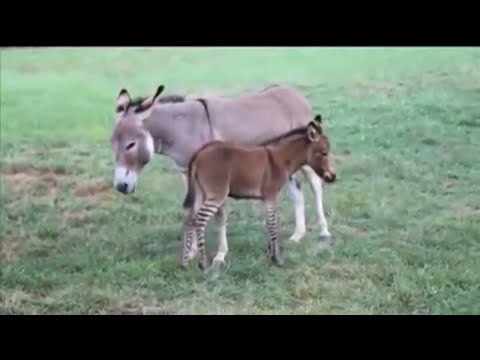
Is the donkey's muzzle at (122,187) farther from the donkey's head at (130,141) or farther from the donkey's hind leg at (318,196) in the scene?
the donkey's hind leg at (318,196)

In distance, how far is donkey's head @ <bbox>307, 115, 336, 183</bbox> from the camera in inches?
124

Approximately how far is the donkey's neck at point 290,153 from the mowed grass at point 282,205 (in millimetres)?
96

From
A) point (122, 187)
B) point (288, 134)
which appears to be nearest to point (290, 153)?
point (288, 134)

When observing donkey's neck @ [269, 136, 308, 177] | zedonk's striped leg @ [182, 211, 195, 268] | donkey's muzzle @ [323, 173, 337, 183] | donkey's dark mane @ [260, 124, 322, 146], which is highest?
donkey's dark mane @ [260, 124, 322, 146]

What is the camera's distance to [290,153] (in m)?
3.13

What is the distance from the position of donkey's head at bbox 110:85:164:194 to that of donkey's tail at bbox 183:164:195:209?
5.1 inches

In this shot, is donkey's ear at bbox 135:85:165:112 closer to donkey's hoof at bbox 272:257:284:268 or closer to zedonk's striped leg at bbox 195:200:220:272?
zedonk's striped leg at bbox 195:200:220:272

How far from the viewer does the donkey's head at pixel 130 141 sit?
124 inches

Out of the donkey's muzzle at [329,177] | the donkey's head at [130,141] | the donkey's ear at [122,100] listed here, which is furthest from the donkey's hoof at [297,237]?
the donkey's ear at [122,100]

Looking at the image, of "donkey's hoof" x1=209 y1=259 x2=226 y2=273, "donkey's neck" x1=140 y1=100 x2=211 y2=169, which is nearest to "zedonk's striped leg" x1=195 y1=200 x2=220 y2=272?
"donkey's hoof" x1=209 y1=259 x2=226 y2=273

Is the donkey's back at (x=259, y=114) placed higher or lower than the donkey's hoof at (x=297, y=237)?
higher

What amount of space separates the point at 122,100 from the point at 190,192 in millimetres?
347

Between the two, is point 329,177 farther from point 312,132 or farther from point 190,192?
point 190,192

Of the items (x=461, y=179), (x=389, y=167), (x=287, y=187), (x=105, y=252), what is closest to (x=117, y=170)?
(x=105, y=252)
